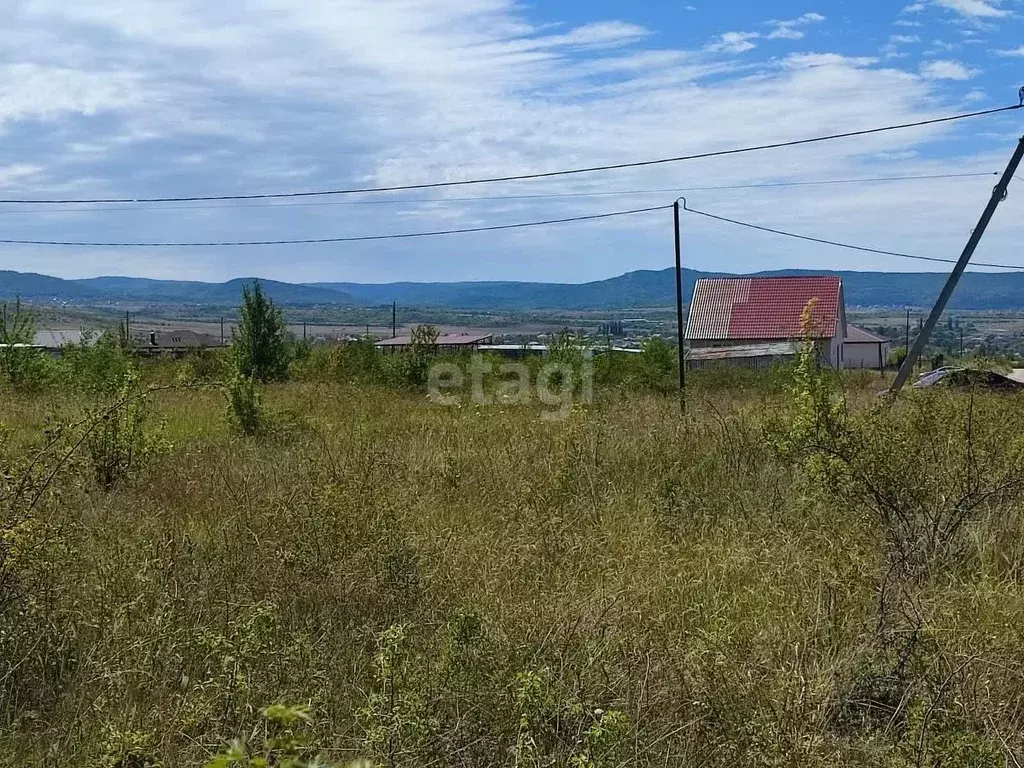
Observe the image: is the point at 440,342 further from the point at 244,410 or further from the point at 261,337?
the point at 244,410

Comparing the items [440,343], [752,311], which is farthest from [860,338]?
[440,343]

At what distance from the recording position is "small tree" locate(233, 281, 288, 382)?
874 inches

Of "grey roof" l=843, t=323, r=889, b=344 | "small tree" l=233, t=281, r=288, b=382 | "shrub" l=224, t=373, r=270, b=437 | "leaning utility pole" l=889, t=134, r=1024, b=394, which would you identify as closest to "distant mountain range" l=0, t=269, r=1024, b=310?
"small tree" l=233, t=281, r=288, b=382

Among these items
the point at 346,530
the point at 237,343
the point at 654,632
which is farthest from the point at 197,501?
the point at 237,343

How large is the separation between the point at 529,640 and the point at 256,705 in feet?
4.05

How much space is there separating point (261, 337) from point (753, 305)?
27.4 m

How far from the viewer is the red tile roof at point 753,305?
40344 millimetres

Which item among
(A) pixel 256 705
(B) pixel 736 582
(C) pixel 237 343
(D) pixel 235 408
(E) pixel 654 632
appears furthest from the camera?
(C) pixel 237 343

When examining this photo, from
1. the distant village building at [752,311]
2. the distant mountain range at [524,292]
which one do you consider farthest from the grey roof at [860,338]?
the distant village building at [752,311]

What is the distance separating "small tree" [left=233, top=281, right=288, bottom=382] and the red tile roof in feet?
80.6

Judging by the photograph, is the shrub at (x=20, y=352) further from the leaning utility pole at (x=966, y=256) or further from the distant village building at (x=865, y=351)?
the distant village building at (x=865, y=351)

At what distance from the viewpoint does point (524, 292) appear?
154 metres

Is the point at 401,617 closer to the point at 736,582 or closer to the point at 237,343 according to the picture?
the point at 736,582

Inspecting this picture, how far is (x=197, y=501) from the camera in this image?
21.2 ft
